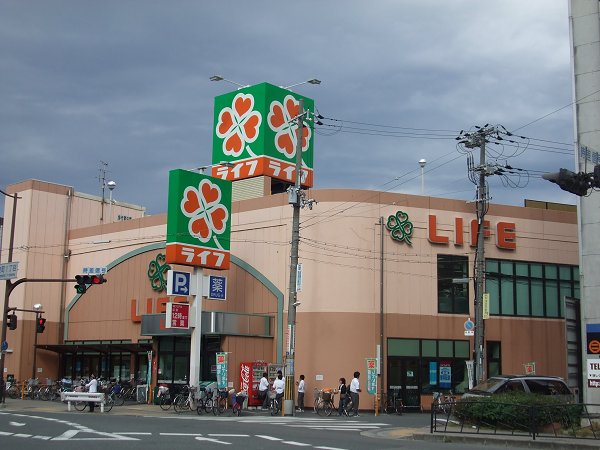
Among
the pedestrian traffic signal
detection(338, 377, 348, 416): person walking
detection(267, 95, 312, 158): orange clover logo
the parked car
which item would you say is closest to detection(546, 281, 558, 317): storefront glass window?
detection(338, 377, 348, 416): person walking

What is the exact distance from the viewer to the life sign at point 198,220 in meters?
35.6

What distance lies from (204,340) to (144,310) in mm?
6668

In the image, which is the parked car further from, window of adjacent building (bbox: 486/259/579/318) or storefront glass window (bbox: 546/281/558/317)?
storefront glass window (bbox: 546/281/558/317)

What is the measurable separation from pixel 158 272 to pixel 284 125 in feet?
35.2

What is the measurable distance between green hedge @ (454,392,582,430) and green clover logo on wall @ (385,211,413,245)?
15827mm

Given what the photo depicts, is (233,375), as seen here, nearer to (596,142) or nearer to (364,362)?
(364,362)

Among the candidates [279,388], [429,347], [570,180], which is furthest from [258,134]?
[570,180]

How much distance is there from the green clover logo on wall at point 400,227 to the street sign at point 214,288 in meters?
8.07

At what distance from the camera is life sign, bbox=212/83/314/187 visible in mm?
45375

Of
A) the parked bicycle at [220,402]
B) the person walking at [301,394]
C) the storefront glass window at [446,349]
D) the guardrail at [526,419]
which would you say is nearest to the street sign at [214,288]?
the parked bicycle at [220,402]

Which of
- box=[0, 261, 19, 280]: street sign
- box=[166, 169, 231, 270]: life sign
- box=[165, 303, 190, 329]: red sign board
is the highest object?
box=[166, 169, 231, 270]: life sign

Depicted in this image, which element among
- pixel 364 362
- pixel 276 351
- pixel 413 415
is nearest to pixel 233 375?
pixel 276 351

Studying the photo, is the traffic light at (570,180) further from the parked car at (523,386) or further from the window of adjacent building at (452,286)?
the window of adjacent building at (452,286)

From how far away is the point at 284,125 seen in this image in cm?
4628
